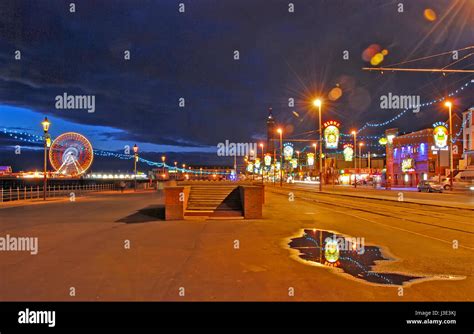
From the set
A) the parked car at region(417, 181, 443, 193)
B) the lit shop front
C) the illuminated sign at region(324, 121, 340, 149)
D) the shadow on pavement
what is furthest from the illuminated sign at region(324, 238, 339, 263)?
the lit shop front

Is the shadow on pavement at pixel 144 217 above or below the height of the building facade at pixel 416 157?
below

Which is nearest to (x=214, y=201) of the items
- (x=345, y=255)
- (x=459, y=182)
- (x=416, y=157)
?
(x=345, y=255)

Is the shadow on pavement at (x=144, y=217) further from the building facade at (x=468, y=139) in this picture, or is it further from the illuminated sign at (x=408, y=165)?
the building facade at (x=468, y=139)

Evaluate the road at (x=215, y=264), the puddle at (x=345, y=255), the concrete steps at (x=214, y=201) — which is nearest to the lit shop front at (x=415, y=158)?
the concrete steps at (x=214, y=201)

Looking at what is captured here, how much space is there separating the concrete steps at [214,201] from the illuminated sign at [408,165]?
56.3m

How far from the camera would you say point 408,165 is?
7019 cm

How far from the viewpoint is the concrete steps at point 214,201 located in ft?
62.6

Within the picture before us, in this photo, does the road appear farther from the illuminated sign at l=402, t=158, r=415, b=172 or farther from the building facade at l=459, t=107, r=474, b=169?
→ the building facade at l=459, t=107, r=474, b=169

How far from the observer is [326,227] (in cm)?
1560

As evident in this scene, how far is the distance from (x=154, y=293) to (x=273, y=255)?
391cm

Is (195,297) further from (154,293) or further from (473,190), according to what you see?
(473,190)

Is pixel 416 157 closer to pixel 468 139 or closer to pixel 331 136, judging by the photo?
pixel 468 139
